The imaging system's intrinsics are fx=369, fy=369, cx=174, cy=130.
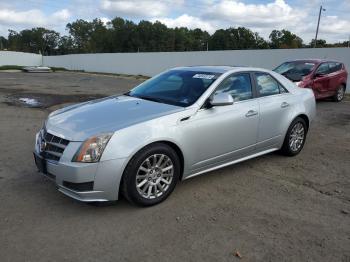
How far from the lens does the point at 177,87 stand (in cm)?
512

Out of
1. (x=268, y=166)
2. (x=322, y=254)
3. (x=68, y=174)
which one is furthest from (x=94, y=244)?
(x=268, y=166)

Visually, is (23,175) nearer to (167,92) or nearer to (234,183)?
(167,92)

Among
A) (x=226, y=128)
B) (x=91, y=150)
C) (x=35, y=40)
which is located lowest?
(x=91, y=150)

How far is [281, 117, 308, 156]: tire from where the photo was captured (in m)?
5.93

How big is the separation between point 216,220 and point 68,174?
5.28 feet

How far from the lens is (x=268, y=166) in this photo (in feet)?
18.6

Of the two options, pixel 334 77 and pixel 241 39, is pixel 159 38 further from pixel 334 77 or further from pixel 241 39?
pixel 334 77

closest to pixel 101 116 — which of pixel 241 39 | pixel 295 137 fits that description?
pixel 295 137

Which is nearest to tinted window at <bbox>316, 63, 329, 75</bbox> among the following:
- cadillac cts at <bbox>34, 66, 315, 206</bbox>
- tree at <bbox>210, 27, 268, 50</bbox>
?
cadillac cts at <bbox>34, 66, 315, 206</bbox>

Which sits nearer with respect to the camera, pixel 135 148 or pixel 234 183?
pixel 135 148

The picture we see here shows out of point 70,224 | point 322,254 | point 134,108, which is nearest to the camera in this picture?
point 322,254

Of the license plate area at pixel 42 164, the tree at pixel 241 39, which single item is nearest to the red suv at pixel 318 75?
the license plate area at pixel 42 164

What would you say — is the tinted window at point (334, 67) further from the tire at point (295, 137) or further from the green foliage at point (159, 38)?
the green foliage at point (159, 38)

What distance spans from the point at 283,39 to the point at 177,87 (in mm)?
82554
